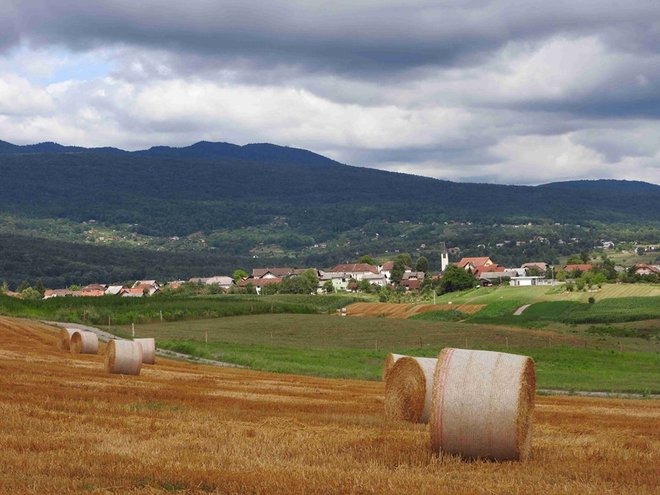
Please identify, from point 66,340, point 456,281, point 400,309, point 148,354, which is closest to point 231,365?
point 66,340

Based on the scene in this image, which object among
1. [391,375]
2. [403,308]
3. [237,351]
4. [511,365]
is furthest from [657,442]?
[403,308]

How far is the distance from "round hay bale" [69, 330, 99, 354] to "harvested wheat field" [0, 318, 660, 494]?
18.7 meters

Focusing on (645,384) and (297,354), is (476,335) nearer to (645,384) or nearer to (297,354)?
(297,354)

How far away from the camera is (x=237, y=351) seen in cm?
5975

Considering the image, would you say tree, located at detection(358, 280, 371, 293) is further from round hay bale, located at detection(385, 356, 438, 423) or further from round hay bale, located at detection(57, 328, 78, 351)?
round hay bale, located at detection(385, 356, 438, 423)

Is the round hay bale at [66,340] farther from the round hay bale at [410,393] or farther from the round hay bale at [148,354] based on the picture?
the round hay bale at [410,393]

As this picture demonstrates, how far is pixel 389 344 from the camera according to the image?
71.8 metres

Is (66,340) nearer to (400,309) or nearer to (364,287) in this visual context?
(400,309)

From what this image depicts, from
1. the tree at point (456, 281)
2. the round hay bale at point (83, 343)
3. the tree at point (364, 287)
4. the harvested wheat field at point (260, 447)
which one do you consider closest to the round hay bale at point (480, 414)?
the harvested wheat field at point (260, 447)

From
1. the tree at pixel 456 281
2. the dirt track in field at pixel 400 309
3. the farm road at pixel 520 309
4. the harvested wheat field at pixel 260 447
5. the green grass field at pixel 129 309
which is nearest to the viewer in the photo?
the harvested wheat field at pixel 260 447

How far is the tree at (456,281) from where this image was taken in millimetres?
156625

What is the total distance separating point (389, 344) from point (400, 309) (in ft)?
146

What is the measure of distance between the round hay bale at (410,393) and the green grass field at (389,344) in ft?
73.5

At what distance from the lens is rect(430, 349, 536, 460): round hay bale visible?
15.1 meters
